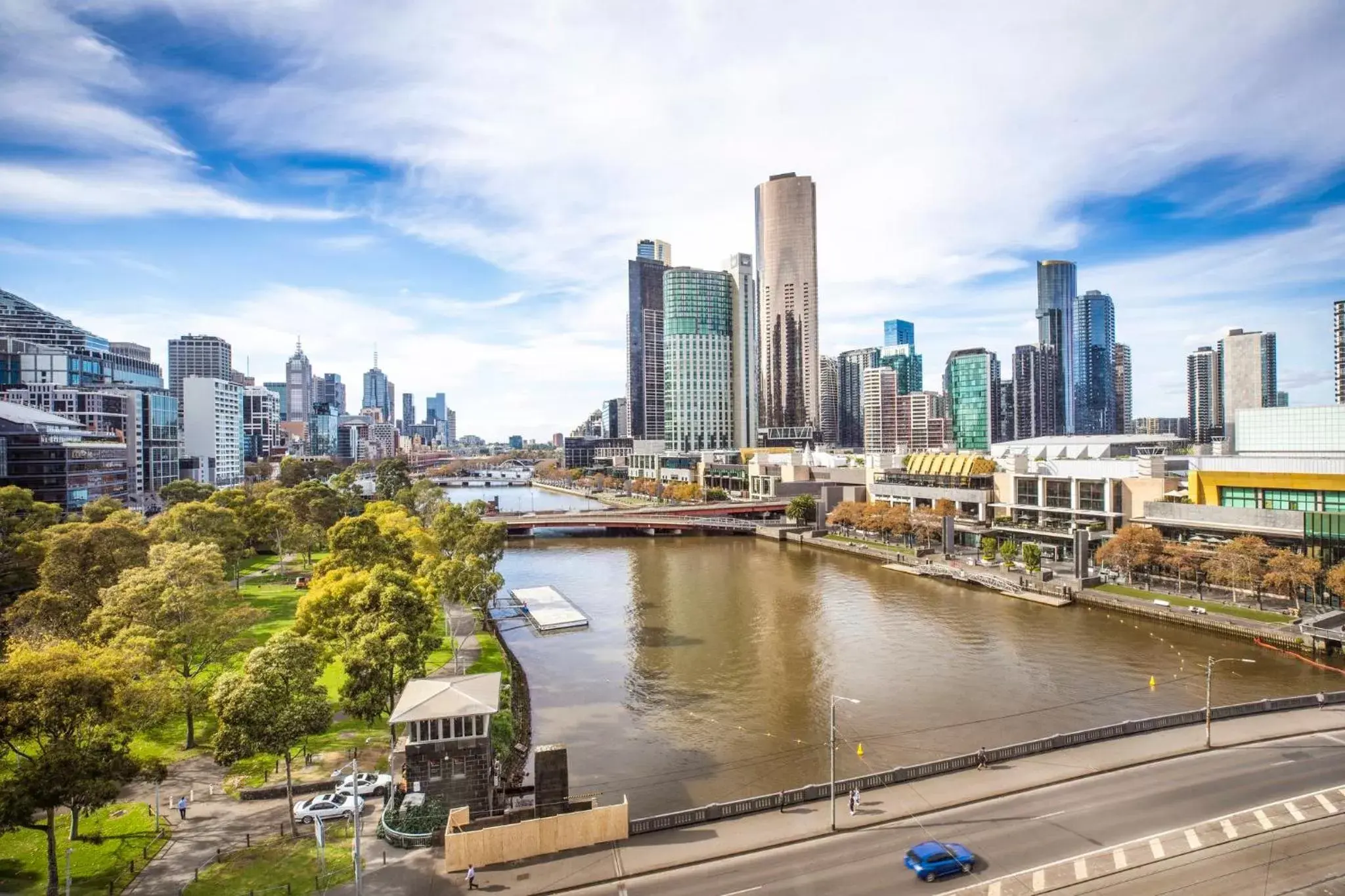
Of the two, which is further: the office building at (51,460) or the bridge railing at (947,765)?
the office building at (51,460)

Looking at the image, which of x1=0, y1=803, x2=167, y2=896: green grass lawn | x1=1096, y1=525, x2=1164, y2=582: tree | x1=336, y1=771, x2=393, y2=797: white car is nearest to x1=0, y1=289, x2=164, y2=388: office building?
x1=0, y1=803, x2=167, y2=896: green grass lawn

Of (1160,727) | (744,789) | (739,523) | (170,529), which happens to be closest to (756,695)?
(744,789)

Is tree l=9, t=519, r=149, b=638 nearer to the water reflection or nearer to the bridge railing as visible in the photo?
the water reflection

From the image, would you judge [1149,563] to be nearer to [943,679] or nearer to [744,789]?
[943,679]

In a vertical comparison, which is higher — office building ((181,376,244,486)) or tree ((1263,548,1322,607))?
office building ((181,376,244,486))

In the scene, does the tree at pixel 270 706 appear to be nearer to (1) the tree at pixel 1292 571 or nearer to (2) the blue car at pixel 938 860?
(2) the blue car at pixel 938 860

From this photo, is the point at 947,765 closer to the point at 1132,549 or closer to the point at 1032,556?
the point at 1132,549

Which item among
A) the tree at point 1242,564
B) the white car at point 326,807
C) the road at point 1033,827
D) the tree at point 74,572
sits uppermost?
the tree at point 74,572

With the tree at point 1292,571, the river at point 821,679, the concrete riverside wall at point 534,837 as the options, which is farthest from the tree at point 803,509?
the concrete riverside wall at point 534,837
